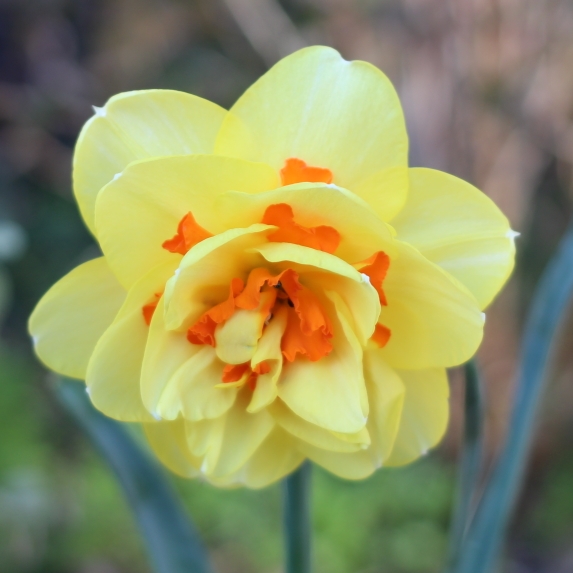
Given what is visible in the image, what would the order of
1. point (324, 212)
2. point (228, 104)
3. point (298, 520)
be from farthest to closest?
point (228, 104) < point (298, 520) < point (324, 212)

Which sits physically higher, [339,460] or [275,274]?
[275,274]

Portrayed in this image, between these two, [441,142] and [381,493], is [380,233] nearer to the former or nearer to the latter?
[381,493]

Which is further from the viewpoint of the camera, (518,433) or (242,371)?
(518,433)

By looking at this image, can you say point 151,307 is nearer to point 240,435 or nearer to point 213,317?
point 213,317

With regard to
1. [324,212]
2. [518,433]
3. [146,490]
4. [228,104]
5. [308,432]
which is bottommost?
[228,104]

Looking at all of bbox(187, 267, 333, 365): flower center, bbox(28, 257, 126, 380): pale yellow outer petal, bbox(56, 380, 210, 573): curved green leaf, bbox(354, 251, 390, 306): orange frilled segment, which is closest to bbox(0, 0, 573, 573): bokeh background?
bbox(56, 380, 210, 573): curved green leaf

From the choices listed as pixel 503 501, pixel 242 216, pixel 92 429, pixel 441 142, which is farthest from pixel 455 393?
pixel 242 216

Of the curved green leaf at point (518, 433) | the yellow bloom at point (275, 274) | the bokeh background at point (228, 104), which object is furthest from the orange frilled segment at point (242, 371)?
the bokeh background at point (228, 104)

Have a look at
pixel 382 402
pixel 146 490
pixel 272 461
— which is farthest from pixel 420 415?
pixel 146 490
